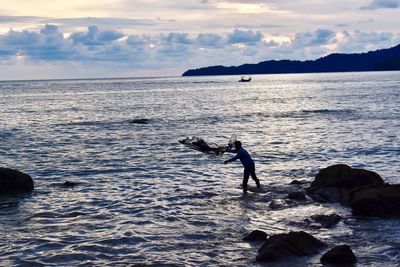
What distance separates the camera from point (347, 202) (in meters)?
20.6

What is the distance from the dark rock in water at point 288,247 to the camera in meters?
14.2

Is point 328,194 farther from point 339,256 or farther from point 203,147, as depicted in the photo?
point 203,147

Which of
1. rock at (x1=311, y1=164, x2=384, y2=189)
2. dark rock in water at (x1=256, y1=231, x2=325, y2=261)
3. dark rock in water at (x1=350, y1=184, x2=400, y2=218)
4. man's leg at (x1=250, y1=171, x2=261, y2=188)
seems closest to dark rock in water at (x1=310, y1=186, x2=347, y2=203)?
rock at (x1=311, y1=164, x2=384, y2=189)

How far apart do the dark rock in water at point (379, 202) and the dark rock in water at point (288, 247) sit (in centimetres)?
419

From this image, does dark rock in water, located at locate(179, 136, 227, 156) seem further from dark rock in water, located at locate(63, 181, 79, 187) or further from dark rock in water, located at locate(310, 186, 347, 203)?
dark rock in water, located at locate(310, 186, 347, 203)

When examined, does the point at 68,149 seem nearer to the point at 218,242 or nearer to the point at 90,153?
the point at 90,153

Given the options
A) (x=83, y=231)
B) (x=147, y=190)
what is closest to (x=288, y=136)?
(x=147, y=190)

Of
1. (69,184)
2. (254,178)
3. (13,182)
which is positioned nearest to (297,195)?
(254,178)

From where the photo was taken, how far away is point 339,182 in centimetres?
2238

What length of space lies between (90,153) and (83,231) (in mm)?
20766

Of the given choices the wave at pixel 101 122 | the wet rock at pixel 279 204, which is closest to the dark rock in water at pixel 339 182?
the wet rock at pixel 279 204

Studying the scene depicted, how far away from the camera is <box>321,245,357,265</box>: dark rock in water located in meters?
13.7

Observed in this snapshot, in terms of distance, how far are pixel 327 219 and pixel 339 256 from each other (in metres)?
4.52

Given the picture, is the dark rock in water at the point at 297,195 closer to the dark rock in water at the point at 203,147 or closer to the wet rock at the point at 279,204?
the wet rock at the point at 279,204
